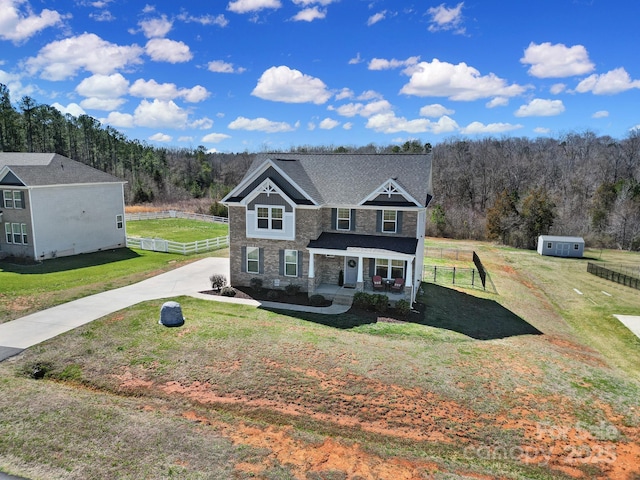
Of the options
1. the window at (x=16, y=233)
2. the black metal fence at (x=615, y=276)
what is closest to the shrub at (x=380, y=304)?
the black metal fence at (x=615, y=276)


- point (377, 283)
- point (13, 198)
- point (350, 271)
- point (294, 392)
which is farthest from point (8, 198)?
point (294, 392)

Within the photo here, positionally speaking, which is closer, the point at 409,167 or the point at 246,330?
the point at 246,330

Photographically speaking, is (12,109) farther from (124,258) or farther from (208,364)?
(208,364)

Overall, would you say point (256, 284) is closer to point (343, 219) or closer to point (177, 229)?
point (343, 219)

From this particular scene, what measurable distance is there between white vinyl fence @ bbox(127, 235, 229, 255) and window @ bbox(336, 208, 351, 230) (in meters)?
15.9

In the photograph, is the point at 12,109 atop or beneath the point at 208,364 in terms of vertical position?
atop

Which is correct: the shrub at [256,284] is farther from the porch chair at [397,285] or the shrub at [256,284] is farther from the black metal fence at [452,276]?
the black metal fence at [452,276]

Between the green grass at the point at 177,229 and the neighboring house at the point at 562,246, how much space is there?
34939mm

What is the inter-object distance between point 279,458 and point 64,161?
34.3 meters

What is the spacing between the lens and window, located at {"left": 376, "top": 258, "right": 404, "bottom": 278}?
79.7 feet

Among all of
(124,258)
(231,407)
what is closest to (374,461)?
(231,407)

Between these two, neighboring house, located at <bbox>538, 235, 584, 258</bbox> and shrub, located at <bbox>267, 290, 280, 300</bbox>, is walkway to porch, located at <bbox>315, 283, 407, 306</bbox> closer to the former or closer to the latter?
shrub, located at <bbox>267, 290, 280, 300</bbox>

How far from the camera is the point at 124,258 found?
1329 inches

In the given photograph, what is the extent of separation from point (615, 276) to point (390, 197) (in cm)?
2426
